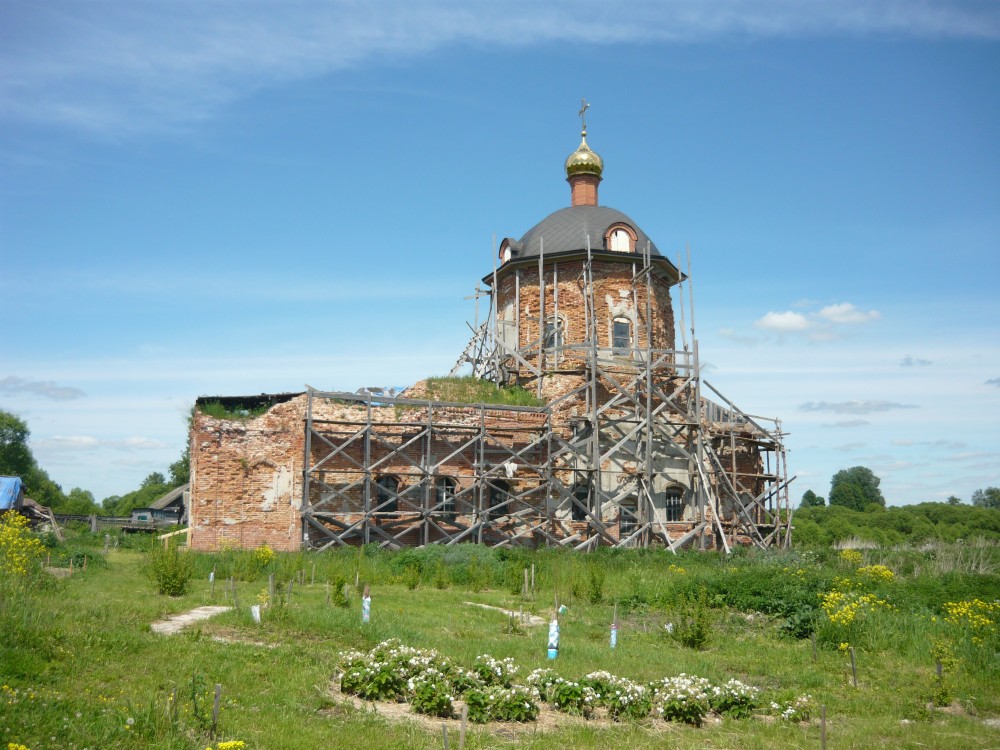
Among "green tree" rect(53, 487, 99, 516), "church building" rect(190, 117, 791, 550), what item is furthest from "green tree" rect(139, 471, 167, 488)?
"church building" rect(190, 117, 791, 550)

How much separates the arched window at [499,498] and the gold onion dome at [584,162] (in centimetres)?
1229

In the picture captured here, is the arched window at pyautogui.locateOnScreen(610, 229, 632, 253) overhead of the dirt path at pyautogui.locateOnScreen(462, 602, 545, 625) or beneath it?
overhead

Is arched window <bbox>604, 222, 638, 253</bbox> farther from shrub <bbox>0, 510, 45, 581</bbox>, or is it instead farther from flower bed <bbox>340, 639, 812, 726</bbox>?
flower bed <bbox>340, 639, 812, 726</bbox>

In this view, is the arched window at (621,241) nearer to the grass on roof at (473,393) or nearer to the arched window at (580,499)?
the grass on roof at (473,393)

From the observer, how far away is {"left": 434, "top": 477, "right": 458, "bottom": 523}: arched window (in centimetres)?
2344

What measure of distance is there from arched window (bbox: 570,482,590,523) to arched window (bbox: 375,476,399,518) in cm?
517

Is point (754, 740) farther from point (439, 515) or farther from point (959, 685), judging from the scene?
point (439, 515)

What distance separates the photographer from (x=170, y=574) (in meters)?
14.3

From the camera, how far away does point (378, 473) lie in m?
22.5

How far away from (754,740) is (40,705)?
6579 millimetres

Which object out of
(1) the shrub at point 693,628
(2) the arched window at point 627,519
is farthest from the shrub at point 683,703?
(2) the arched window at point 627,519

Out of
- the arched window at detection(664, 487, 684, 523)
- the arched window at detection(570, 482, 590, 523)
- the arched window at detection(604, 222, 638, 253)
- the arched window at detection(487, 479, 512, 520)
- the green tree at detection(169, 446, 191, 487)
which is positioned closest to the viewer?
the arched window at detection(487, 479, 512, 520)

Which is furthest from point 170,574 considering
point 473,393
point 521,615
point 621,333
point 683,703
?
point 621,333

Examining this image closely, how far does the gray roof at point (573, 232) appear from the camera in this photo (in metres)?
27.9
